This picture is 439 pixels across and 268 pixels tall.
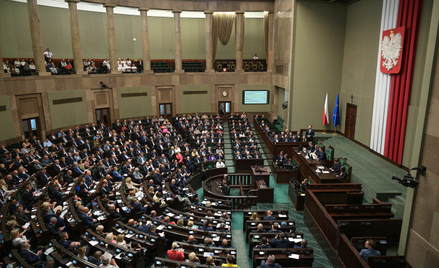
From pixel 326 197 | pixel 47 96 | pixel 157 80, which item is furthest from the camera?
pixel 157 80

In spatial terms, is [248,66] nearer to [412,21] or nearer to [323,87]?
[323,87]

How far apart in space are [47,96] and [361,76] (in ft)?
54.0

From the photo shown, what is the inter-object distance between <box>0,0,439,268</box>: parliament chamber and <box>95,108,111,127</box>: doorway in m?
0.27

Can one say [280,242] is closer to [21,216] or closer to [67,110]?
[21,216]

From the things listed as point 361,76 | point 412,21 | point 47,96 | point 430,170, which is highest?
point 412,21

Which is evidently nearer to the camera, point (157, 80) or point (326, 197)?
point (326, 197)

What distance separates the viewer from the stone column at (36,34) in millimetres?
15797

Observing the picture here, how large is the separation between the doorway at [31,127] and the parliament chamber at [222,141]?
0.36 feet

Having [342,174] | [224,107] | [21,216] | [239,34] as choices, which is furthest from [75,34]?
[342,174]

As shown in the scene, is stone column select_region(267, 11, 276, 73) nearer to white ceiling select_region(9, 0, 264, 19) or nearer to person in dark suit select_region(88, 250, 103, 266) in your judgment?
white ceiling select_region(9, 0, 264, 19)

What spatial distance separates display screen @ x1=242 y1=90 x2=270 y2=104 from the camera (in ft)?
77.2

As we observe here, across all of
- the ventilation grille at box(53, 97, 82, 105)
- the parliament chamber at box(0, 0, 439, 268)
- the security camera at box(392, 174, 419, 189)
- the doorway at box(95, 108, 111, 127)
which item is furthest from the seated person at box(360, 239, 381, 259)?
the doorway at box(95, 108, 111, 127)

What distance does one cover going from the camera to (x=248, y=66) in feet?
82.2

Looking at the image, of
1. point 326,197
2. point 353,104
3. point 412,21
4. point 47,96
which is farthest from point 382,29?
point 47,96
